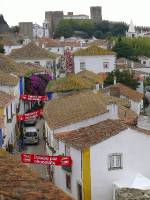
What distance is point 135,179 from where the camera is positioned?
852 inches

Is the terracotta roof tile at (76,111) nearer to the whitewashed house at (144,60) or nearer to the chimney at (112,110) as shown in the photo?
the chimney at (112,110)

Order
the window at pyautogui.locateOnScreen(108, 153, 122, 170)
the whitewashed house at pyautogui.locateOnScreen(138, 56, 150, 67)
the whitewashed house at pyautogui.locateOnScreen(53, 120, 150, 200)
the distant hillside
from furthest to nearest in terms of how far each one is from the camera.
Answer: the distant hillside
the whitewashed house at pyautogui.locateOnScreen(138, 56, 150, 67)
the window at pyautogui.locateOnScreen(108, 153, 122, 170)
the whitewashed house at pyautogui.locateOnScreen(53, 120, 150, 200)

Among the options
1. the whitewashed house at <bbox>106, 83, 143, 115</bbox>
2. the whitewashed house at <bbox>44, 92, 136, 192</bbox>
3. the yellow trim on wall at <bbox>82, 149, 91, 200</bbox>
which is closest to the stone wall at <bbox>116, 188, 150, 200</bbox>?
the yellow trim on wall at <bbox>82, 149, 91, 200</bbox>

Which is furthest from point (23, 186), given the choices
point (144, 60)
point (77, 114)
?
point (144, 60)

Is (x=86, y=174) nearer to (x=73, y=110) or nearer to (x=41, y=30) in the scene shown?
(x=73, y=110)

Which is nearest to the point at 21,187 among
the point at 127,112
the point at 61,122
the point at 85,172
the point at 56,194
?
the point at 56,194

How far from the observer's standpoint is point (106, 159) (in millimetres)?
21953

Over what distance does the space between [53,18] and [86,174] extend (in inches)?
6600

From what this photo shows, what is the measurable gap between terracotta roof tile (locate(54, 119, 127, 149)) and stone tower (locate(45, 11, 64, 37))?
15623cm

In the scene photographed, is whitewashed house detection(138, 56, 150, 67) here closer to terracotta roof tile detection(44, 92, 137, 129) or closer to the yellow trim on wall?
terracotta roof tile detection(44, 92, 137, 129)

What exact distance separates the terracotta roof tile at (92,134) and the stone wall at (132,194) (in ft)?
8.65

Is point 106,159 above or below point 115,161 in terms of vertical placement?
above

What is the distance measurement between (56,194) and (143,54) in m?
96.9

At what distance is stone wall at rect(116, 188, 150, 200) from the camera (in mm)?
18328
